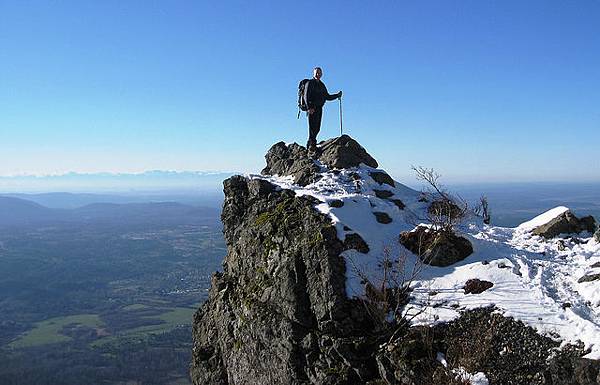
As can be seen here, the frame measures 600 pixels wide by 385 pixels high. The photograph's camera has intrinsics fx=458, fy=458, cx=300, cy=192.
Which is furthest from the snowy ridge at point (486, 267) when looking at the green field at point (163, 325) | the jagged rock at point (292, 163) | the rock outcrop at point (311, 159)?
the green field at point (163, 325)

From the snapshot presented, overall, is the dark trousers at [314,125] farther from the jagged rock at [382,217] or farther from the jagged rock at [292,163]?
the jagged rock at [382,217]

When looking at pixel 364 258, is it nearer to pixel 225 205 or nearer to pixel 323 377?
pixel 323 377

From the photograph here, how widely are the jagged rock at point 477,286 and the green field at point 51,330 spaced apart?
161 m

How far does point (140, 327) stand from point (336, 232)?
156 meters

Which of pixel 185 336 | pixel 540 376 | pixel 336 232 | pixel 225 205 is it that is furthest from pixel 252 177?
pixel 185 336

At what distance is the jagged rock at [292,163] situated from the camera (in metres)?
23.6

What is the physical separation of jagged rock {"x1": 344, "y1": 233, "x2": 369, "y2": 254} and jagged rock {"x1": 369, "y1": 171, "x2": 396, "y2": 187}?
643 cm

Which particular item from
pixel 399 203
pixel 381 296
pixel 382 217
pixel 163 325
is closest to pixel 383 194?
pixel 399 203

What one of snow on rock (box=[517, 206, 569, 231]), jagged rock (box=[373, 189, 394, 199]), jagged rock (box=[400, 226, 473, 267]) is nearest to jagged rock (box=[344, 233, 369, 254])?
jagged rock (box=[400, 226, 473, 267])

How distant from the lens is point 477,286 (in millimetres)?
15484

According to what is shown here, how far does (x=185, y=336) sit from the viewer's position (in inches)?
5694

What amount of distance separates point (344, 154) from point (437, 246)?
8.73 metres

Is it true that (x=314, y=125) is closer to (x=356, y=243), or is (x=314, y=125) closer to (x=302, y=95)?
(x=302, y=95)

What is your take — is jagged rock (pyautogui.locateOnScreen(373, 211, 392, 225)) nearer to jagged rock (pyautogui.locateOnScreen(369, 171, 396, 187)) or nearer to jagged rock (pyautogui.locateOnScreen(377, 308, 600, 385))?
jagged rock (pyautogui.locateOnScreen(369, 171, 396, 187))
